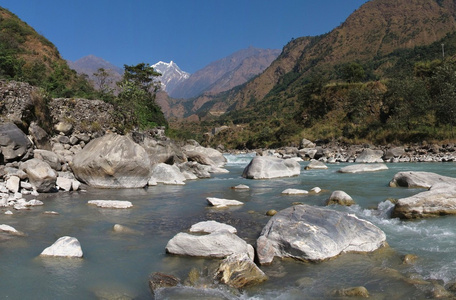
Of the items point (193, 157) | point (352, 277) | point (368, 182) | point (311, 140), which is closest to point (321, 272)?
point (352, 277)

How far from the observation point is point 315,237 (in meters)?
6.60

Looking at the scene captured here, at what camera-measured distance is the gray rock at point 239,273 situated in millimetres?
5316

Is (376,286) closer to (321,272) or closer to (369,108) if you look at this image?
(321,272)

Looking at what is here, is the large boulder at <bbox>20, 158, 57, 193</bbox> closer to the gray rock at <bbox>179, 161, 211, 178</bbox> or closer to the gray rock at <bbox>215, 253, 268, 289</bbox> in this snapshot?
the gray rock at <bbox>179, 161, 211, 178</bbox>

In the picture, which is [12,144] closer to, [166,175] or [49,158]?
[49,158]

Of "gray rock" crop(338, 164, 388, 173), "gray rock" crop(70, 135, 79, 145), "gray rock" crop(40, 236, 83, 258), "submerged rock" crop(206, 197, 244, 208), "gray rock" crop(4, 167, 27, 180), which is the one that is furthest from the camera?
"gray rock" crop(338, 164, 388, 173)

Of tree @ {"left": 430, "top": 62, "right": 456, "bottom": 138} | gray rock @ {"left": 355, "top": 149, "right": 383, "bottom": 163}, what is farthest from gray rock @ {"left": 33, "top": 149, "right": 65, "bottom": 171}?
tree @ {"left": 430, "top": 62, "right": 456, "bottom": 138}

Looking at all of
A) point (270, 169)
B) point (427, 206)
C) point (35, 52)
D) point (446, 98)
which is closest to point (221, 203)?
point (427, 206)

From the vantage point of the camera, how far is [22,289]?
5172mm

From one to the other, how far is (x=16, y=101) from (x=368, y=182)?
60.8 feet

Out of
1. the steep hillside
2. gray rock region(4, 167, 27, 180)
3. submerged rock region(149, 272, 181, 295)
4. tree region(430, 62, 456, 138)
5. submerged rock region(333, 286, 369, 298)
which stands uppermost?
the steep hillside

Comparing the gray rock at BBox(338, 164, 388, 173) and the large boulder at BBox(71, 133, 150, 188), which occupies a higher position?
the large boulder at BBox(71, 133, 150, 188)

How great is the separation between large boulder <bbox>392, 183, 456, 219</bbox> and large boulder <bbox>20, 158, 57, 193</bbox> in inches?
479

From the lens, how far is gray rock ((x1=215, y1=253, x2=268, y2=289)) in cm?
532
